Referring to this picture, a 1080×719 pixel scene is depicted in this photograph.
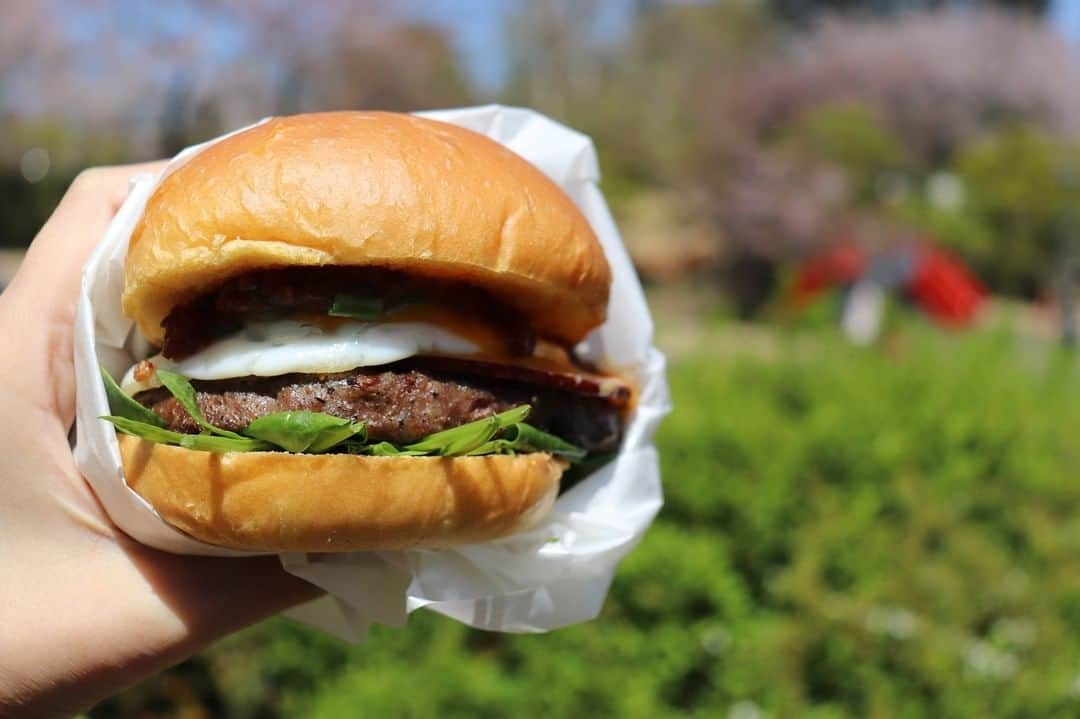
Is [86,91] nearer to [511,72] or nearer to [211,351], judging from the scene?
[511,72]

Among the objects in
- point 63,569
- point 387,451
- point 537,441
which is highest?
point 387,451

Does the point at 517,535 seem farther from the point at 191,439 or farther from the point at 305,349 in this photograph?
the point at 191,439

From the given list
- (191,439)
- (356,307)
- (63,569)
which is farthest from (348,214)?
(63,569)

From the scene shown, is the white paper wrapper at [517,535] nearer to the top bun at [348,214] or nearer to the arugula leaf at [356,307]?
the top bun at [348,214]

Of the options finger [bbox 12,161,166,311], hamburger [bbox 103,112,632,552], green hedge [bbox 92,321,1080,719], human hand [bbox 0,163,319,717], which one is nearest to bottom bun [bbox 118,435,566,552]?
hamburger [bbox 103,112,632,552]

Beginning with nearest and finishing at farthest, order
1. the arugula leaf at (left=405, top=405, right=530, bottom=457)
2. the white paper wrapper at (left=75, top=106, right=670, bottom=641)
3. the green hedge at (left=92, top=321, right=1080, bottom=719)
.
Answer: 1. the arugula leaf at (left=405, top=405, right=530, bottom=457)
2. the white paper wrapper at (left=75, top=106, right=670, bottom=641)
3. the green hedge at (left=92, top=321, right=1080, bottom=719)

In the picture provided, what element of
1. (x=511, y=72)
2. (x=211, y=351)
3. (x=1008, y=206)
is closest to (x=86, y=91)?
(x=511, y=72)

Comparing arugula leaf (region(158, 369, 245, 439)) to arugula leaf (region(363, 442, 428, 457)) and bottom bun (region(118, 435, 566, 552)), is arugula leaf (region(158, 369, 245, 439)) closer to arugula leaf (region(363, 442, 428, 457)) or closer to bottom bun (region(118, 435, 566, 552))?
bottom bun (region(118, 435, 566, 552))
